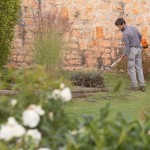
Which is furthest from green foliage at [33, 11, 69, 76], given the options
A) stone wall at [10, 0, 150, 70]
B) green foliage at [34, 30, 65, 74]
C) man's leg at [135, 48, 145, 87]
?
man's leg at [135, 48, 145, 87]

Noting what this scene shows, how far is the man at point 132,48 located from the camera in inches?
476

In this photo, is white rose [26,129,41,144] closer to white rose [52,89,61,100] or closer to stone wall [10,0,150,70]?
white rose [52,89,61,100]

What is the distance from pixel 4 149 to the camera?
3.05 meters

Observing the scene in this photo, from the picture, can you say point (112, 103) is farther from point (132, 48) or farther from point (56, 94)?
point (56, 94)

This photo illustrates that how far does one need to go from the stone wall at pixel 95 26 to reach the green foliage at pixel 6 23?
1909mm

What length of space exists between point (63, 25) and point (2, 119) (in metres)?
10.4

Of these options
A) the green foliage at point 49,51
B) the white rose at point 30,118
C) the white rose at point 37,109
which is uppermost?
the white rose at point 37,109

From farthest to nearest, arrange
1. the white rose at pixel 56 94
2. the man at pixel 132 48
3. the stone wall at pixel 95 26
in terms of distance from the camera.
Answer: the stone wall at pixel 95 26
the man at pixel 132 48
the white rose at pixel 56 94

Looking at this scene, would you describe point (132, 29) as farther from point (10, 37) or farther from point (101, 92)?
point (10, 37)

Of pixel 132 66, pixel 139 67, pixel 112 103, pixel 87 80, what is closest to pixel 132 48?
pixel 132 66

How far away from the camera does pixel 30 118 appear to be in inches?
119

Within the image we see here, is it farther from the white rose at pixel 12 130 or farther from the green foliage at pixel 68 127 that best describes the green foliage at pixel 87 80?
the white rose at pixel 12 130

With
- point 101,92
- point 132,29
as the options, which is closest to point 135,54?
point 132,29

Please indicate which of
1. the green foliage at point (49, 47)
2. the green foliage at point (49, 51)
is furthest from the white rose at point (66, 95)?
the green foliage at point (49, 51)
